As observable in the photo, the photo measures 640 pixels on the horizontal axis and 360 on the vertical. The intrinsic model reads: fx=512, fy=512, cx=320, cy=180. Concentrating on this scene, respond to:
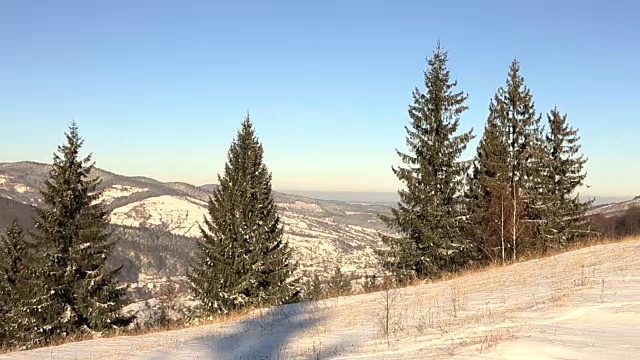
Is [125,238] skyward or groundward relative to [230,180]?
groundward

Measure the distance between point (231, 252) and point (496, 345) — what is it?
21.4 metres

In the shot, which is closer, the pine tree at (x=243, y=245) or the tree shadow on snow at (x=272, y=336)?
the tree shadow on snow at (x=272, y=336)

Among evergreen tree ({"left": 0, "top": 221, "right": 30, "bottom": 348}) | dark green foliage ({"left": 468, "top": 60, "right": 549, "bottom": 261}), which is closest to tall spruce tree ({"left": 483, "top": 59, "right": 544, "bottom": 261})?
dark green foliage ({"left": 468, "top": 60, "right": 549, "bottom": 261})

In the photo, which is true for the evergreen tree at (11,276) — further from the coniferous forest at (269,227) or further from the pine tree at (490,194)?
the pine tree at (490,194)

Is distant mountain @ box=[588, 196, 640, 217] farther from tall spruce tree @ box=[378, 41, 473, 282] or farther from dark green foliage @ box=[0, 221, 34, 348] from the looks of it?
dark green foliage @ box=[0, 221, 34, 348]

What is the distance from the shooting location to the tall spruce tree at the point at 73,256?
23.4m

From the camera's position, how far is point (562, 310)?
28.2ft

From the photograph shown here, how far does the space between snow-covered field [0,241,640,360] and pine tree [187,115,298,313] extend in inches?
439

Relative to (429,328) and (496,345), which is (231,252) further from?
(496,345)

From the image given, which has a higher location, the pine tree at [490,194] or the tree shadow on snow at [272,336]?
the pine tree at [490,194]

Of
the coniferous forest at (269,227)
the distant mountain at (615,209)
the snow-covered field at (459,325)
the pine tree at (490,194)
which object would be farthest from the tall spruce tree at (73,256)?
the distant mountain at (615,209)

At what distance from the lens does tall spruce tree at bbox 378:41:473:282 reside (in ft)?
84.1

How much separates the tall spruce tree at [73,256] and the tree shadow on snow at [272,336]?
12465 mm

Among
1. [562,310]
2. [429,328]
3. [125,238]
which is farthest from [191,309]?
[125,238]
